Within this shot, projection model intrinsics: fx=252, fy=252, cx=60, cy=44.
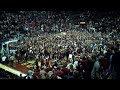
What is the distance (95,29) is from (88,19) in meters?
0.23

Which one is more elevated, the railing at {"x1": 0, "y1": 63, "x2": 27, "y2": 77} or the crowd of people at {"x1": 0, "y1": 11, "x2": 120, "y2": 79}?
the crowd of people at {"x1": 0, "y1": 11, "x2": 120, "y2": 79}

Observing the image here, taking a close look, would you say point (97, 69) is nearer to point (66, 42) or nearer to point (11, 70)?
point (66, 42)

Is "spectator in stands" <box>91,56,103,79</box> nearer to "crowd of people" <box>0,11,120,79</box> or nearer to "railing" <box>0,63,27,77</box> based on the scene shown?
"crowd of people" <box>0,11,120,79</box>

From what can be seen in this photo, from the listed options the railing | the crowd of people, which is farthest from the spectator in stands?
the railing

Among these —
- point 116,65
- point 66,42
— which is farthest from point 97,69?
point 66,42

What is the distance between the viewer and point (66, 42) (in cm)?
474

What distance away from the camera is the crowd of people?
4605 mm

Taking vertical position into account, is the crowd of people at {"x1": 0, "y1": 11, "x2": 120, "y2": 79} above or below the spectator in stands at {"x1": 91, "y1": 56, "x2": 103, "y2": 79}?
above

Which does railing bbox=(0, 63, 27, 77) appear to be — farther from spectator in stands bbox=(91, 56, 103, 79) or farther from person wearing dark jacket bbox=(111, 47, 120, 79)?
person wearing dark jacket bbox=(111, 47, 120, 79)

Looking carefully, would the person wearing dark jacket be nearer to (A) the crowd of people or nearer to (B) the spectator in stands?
(A) the crowd of people

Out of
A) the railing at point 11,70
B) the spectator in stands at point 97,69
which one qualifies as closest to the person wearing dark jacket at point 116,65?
the spectator in stands at point 97,69

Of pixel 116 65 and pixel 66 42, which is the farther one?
pixel 66 42

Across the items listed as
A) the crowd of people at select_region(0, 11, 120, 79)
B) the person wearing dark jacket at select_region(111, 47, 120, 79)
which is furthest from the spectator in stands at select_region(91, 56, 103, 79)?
the person wearing dark jacket at select_region(111, 47, 120, 79)

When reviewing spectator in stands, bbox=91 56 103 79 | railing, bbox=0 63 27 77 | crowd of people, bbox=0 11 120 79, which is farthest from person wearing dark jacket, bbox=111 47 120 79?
railing, bbox=0 63 27 77
